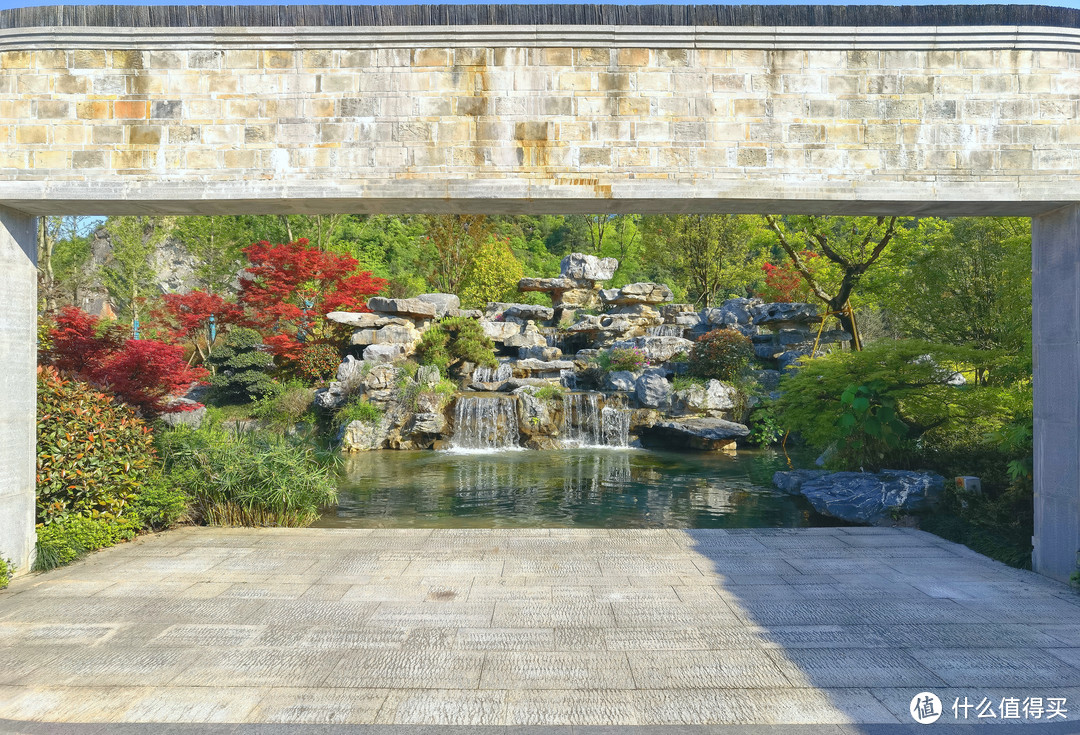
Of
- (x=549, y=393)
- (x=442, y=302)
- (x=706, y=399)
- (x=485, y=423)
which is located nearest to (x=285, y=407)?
(x=485, y=423)

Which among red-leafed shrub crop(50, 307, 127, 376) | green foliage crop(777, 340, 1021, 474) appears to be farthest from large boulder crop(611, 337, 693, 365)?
red-leafed shrub crop(50, 307, 127, 376)

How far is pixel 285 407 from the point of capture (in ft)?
58.8

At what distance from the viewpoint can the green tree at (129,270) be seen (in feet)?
81.0

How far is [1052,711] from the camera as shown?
359 cm

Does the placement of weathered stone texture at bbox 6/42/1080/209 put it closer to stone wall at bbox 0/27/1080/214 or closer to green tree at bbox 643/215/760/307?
stone wall at bbox 0/27/1080/214

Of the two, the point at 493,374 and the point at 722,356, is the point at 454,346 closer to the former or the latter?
the point at 493,374

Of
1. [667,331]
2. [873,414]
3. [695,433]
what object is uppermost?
[667,331]

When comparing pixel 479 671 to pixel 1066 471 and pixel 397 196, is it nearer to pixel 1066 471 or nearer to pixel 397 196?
pixel 397 196

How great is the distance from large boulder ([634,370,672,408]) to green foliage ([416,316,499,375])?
4.69 m

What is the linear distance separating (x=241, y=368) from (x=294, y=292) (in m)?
3.01

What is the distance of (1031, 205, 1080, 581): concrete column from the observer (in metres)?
5.46

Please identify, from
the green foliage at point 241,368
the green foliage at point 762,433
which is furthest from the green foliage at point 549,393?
the green foliage at point 241,368

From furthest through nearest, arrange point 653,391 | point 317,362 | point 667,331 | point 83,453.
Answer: point 667,331 < point 317,362 < point 653,391 < point 83,453

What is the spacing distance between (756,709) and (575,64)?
15.7 ft
